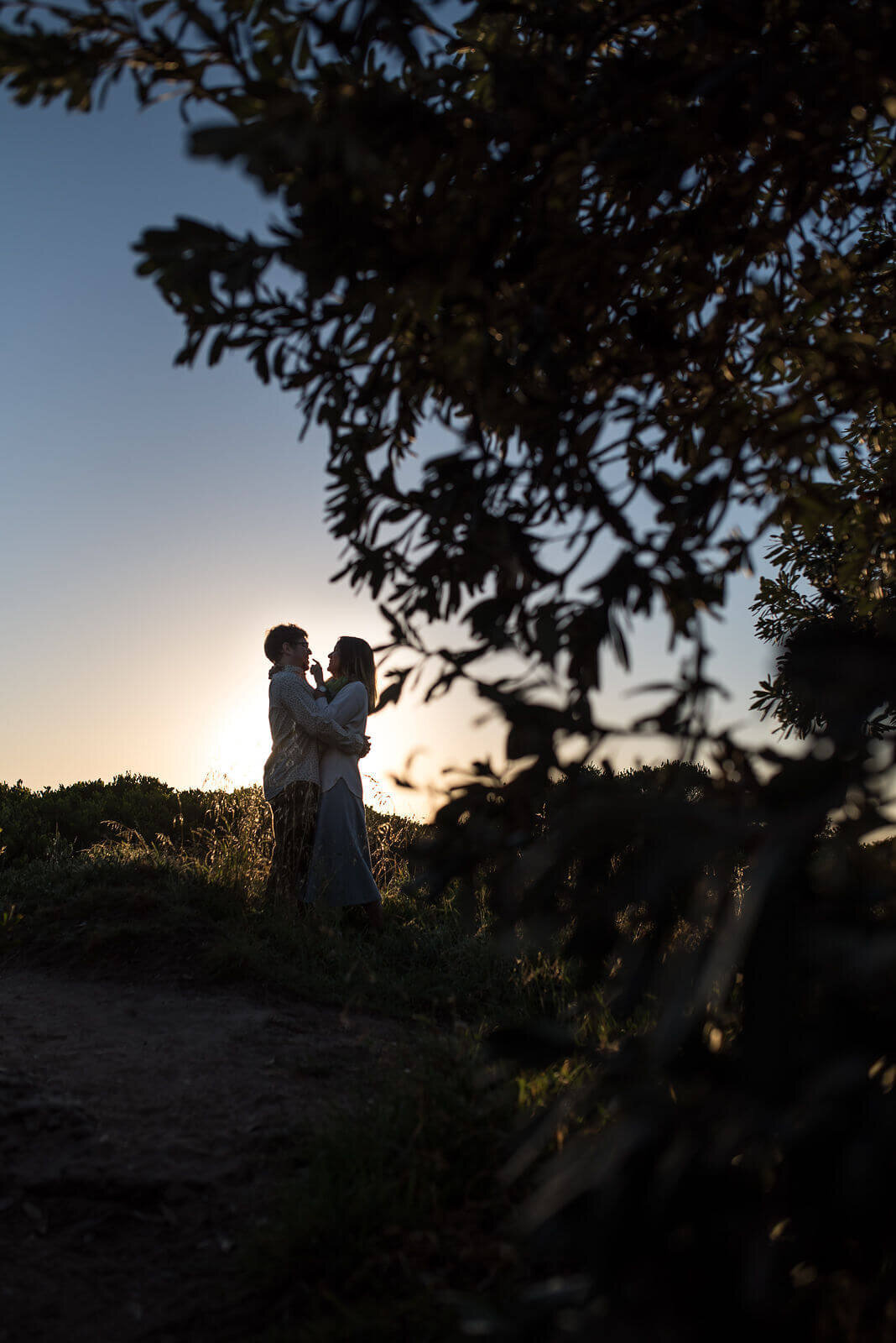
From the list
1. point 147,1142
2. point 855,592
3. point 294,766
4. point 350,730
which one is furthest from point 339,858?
point 855,592

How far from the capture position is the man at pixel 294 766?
298 inches

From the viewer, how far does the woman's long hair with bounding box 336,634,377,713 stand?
8117 mm

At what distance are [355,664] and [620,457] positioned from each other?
563 centimetres

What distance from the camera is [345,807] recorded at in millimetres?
7648

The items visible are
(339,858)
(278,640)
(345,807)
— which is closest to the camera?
(339,858)

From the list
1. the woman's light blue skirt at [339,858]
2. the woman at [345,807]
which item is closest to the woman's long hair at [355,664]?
the woman at [345,807]

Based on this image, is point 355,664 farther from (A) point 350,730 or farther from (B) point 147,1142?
(B) point 147,1142

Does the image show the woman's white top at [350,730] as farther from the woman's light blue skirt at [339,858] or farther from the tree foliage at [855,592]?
the tree foliage at [855,592]

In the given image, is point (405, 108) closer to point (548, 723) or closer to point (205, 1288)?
point (548, 723)

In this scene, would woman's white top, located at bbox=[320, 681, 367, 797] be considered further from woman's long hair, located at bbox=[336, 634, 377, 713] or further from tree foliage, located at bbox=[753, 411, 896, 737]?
tree foliage, located at bbox=[753, 411, 896, 737]

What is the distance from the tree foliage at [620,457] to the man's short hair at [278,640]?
209 inches

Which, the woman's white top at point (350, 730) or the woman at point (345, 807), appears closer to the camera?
the woman at point (345, 807)

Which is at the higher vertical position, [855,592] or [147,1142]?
[855,592]

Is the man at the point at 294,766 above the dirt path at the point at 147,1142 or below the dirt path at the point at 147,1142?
above
